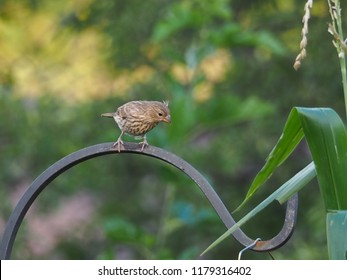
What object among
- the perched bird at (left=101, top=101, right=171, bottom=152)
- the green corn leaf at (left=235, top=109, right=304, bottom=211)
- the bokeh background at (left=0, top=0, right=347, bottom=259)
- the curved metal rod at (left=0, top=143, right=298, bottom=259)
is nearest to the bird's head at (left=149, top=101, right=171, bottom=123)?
the perched bird at (left=101, top=101, right=171, bottom=152)

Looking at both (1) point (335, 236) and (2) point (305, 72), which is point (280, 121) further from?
(1) point (335, 236)

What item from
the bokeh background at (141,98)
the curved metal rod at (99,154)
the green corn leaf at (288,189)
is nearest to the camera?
the green corn leaf at (288,189)

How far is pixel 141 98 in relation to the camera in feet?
20.2

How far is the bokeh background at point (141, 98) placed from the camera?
6211 mm

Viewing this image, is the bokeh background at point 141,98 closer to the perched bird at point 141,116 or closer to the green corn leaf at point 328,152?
the perched bird at point 141,116

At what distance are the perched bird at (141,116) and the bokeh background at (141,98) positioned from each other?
3.32 meters

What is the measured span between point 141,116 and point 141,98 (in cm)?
379

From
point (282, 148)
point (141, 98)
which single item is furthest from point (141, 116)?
point (141, 98)

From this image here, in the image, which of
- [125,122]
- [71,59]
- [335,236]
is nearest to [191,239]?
[71,59]

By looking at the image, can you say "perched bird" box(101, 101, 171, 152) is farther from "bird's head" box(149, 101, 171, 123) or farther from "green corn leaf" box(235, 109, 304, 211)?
"green corn leaf" box(235, 109, 304, 211)

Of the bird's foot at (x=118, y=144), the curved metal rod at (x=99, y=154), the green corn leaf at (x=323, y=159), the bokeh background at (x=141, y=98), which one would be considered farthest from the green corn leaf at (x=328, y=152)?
the bokeh background at (x=141, y=98)

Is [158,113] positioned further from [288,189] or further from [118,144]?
[288,189]

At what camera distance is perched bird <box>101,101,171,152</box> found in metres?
2.36
